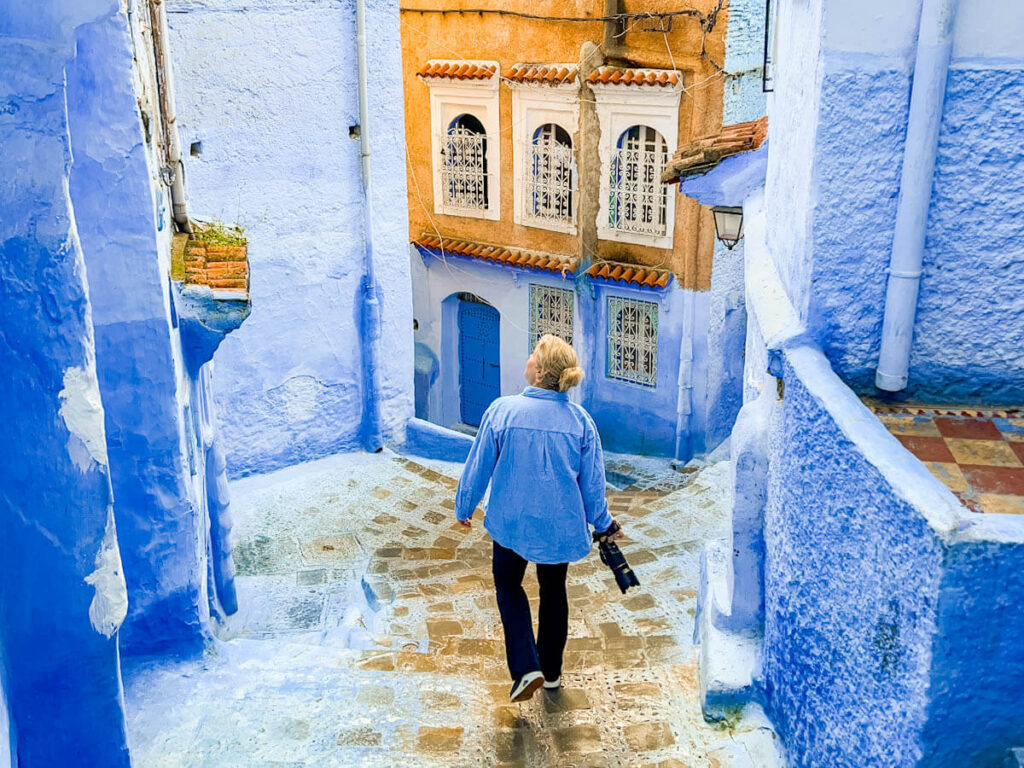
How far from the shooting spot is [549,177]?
15734 mm

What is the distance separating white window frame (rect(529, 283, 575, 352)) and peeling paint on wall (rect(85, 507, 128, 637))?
12.5 meters

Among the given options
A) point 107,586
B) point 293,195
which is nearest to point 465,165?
point 293,195

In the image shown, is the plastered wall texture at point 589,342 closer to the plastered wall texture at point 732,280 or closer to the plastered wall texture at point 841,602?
the plastered wall texture at point 732,280

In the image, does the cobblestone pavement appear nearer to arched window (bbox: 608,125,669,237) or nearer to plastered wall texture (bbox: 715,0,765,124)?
arched window (bbox: 608,125,669,237)

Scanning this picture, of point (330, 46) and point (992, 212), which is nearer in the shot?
point (992, 212)

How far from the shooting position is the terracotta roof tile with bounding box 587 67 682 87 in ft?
44.8

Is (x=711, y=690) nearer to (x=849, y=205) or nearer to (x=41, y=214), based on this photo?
(x=849, y=205)

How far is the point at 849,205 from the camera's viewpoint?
12.7 feet

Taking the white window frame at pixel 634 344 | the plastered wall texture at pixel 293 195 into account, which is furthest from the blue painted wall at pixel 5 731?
the white window frame at pixel 634 344

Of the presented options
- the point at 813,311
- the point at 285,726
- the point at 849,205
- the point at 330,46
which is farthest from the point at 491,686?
the point at 330,46

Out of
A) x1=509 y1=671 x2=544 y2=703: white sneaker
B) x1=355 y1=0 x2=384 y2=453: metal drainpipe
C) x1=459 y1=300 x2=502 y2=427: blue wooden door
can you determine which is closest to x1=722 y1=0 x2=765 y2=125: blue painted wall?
x1=459 y1=300 x2=502 y2=427: blue wooden door

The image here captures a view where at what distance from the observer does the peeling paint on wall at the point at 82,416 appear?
3297mm

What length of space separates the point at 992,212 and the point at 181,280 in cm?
392

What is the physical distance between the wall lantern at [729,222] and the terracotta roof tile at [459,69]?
9.01 meters
